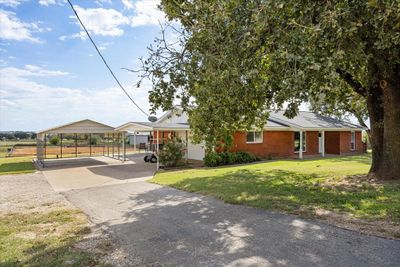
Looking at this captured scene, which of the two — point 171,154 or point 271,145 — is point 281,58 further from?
point 271,145

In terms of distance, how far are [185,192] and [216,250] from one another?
→ 5548 mm

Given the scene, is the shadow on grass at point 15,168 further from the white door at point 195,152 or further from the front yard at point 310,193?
the front yard at point 310,193

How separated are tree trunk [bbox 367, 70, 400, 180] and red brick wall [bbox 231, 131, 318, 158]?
10936mm

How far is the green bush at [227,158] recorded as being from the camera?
1930 centimetres

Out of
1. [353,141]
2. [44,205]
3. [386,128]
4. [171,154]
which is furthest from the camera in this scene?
[353,141]

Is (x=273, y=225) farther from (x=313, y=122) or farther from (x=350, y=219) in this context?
(x=313, y=122)

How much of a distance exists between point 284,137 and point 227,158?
660 centimetres

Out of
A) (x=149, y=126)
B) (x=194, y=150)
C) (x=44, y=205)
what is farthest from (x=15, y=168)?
(x=44, y=205)

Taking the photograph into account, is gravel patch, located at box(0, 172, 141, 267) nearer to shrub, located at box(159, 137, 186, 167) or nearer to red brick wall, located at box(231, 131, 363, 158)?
shrub, located at box(159, 137, 186, 167)

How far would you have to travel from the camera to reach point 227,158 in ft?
65.9

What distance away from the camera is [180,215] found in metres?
7.70

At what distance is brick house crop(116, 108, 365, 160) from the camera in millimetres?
22109

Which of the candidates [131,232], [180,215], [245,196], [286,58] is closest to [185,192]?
[245,196]

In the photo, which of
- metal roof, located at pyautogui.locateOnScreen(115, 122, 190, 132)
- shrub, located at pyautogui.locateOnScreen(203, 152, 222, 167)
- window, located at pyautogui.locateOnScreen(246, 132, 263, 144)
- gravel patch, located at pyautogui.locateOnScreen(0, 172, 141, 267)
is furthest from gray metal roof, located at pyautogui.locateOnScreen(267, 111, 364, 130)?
gravel patch, located at pyautogui.locateOnScreen(0, 172, 141, 267)
